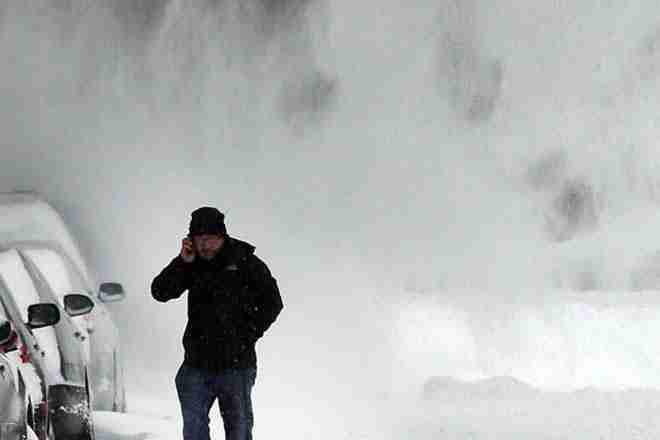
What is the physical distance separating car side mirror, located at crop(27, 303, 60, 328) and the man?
1.36 feet

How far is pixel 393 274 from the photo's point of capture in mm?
35750

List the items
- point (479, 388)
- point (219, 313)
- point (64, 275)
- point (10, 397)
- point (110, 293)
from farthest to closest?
point (479, 388)
point (64, 275)
point (110, 293)
point (219, 313)
point (10, 397)

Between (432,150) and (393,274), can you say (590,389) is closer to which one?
(393,274)

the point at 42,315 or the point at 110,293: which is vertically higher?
the point at 110,293

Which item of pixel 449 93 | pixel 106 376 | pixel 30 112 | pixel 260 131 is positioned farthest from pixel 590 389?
pixel 449 93

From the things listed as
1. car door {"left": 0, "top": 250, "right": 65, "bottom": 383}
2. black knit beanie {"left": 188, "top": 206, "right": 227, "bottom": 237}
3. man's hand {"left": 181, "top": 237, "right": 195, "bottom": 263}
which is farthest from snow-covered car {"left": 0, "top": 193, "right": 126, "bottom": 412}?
black knit beanie {"left": 188, "top": 206, "right": 227, "bottom": 237}

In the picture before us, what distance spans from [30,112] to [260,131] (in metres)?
10.8

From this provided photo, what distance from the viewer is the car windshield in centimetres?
827

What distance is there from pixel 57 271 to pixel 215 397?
2.15 m

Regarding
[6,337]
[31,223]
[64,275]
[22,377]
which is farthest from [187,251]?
[31,223]

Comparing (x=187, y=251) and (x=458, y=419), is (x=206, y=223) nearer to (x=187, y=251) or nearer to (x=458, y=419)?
(x=187, y=251)

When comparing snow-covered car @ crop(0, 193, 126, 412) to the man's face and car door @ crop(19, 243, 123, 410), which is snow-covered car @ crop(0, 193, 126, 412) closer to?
car door @ crop(19, 243, 123, 410)

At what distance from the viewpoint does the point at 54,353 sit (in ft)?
25.0

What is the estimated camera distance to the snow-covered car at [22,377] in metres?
5.46
